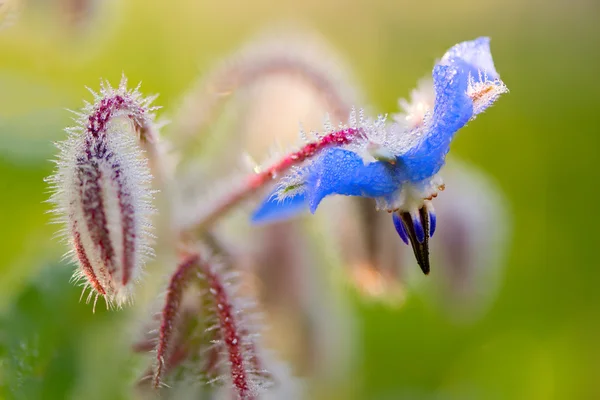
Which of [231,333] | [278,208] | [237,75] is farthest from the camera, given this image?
[237,75]

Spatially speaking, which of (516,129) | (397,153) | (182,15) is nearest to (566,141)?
(516,129)

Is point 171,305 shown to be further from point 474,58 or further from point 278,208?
point 474,58

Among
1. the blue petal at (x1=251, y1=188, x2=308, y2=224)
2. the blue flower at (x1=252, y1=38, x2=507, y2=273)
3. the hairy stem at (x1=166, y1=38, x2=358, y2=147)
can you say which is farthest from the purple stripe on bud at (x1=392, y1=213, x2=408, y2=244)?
the hairy stem at (x1=166, y1=38, x2=358, y2=147)

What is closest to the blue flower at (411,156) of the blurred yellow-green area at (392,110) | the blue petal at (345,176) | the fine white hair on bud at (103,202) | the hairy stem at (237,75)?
Answer: the blue petal at (345,176)

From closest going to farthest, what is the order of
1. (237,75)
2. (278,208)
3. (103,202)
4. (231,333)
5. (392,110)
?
(103,202)
(231,333)
(278,208)
(237,75)
(392,110)

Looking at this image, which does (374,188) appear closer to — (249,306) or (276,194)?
(276,194)

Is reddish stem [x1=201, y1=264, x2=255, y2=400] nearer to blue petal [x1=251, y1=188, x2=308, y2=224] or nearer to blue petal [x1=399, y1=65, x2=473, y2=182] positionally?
blue petal [x1=251, y1=188, x2=308, y2=224]

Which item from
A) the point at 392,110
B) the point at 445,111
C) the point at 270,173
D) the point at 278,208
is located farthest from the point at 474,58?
the point at 392,110
